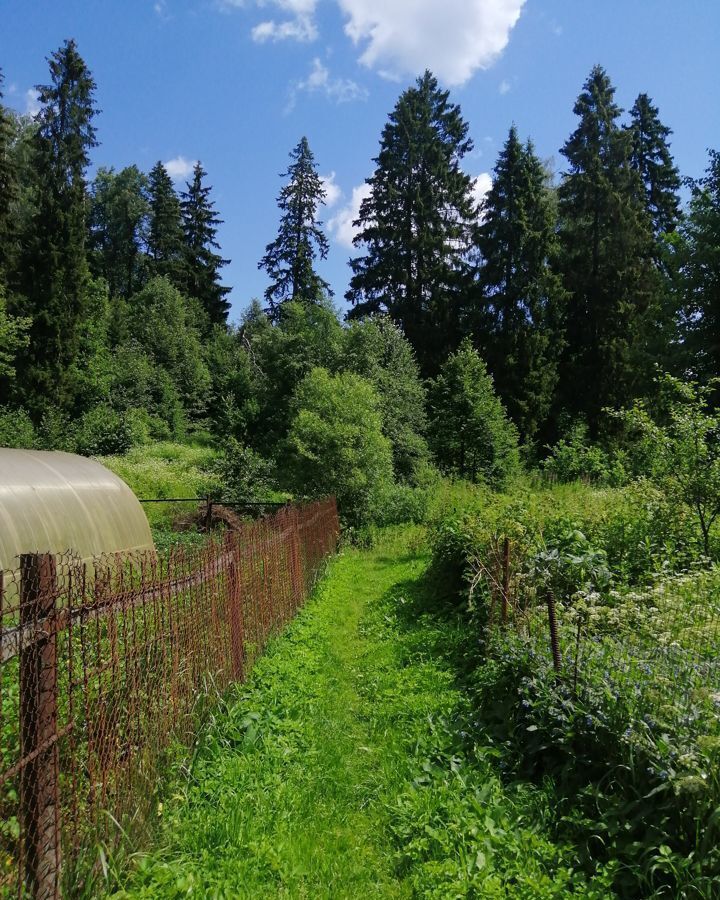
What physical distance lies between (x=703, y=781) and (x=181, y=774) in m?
2.72

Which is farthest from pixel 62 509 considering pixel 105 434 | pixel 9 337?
pixel 105 434

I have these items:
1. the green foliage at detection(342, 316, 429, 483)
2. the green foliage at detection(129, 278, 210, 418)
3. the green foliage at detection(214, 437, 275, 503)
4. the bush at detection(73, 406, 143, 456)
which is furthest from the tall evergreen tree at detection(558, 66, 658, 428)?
the bush at detection(73, 406, 143, 456)

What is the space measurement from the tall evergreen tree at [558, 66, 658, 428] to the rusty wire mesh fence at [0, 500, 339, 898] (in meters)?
30.5

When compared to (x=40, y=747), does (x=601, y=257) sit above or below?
above

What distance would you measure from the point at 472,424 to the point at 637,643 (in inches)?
737

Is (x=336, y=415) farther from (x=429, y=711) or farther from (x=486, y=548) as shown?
(x=429, y=711)

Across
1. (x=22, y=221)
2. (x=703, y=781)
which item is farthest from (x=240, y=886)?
(x=22, y=221)

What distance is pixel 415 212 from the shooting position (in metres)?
39.7

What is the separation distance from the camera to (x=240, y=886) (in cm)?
272

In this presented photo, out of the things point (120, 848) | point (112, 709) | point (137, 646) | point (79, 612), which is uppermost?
point (79, 612)

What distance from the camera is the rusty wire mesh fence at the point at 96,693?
7.22 feet

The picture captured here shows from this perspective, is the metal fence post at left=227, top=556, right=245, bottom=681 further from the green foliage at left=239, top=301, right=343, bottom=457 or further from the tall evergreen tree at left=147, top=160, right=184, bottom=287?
the tall evergreen tree at left=147, top=160, right=184, bottom=287

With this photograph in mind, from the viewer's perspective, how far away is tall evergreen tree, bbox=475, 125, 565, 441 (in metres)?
31.5

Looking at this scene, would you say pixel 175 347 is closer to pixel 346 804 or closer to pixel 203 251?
pixel 203 251
